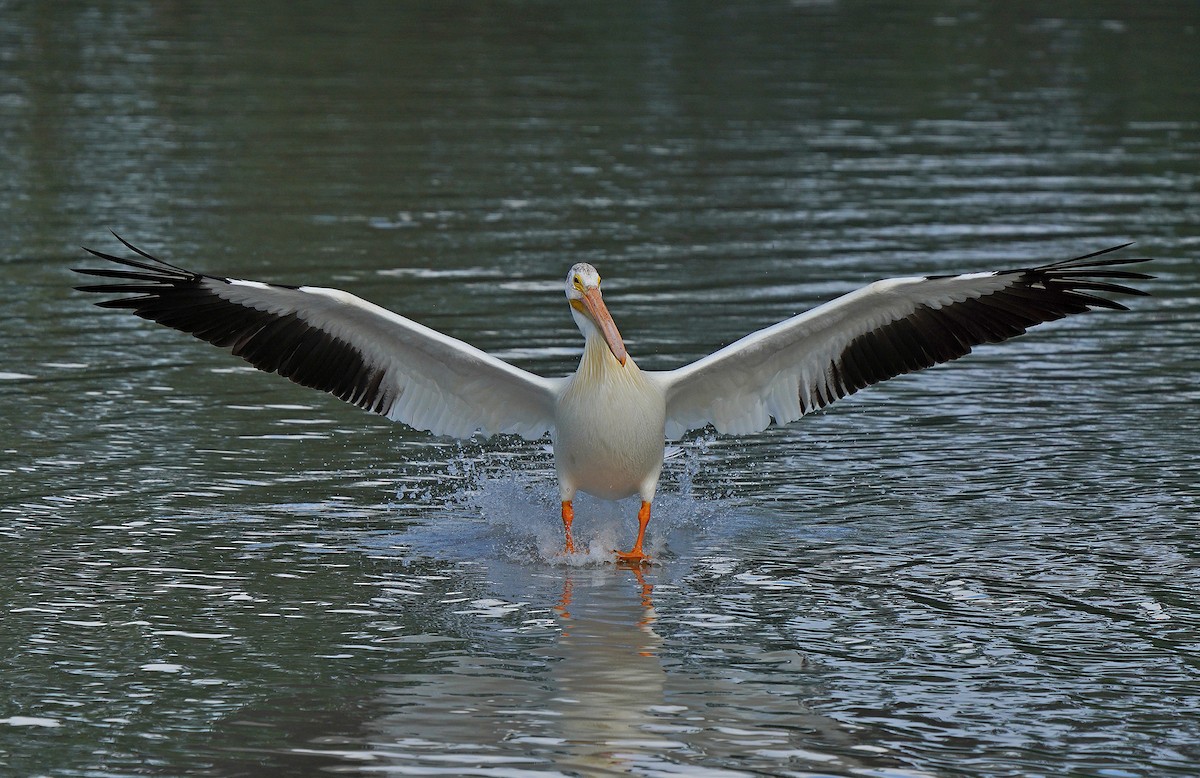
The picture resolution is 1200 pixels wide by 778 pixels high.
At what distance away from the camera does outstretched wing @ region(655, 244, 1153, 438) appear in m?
10.0

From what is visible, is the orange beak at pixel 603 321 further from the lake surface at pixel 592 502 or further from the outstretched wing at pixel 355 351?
the lake surface at pixel 592 502

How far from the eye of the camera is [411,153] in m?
23.3

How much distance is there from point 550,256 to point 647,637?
8.91 meters

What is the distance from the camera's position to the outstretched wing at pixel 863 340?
33.0 feet

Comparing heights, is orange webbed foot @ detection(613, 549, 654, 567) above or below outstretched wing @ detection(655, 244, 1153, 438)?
below

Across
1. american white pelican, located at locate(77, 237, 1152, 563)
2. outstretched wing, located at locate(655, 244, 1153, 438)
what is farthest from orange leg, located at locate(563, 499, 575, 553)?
outstretched wing, located at locate(655, 244, 1153, 438)

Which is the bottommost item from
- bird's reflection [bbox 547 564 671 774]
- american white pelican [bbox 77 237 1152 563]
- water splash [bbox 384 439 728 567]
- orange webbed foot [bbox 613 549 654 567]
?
bird's reflection [bbox 547 564 671 774]

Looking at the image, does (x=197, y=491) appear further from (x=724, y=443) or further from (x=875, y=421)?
(x=875, y=421)

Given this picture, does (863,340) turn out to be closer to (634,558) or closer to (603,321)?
(603,321)

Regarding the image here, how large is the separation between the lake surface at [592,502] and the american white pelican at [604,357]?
55cm

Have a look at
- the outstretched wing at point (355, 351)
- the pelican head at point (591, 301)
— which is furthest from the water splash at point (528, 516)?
the pelican head at point (591, 301)

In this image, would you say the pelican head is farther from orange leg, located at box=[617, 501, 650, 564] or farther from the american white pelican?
orange leg, located at box=[617, 501, 650, 564]

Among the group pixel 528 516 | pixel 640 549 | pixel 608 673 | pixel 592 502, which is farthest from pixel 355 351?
pixel 608 673

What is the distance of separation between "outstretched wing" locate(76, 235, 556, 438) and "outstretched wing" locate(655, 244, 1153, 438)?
0.94m
